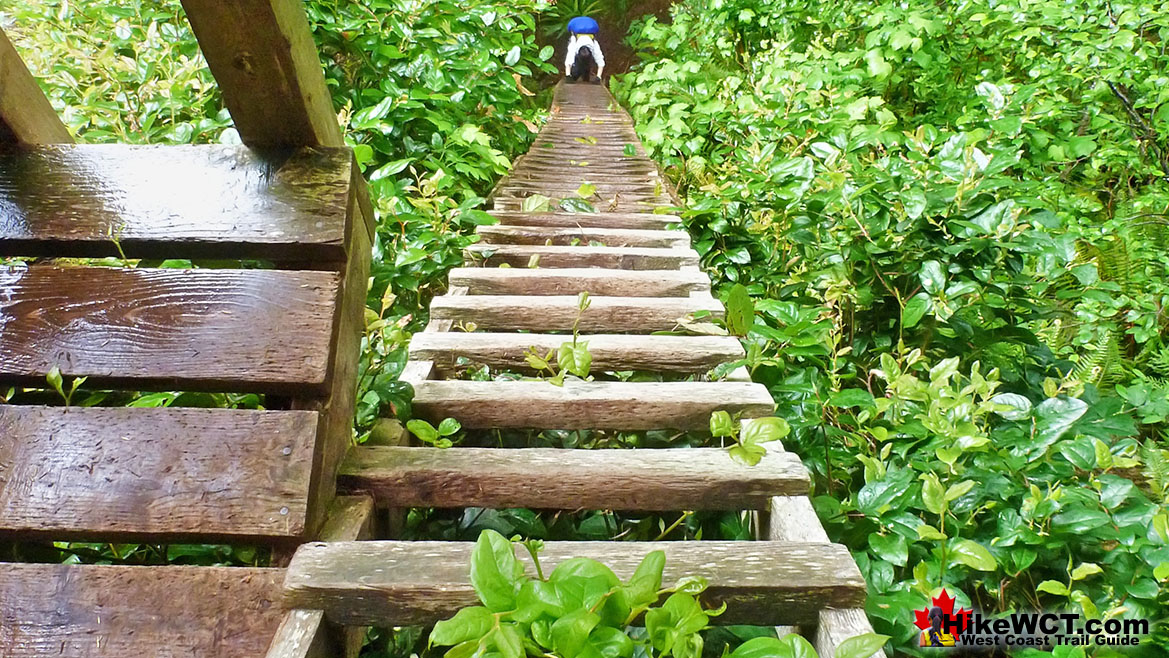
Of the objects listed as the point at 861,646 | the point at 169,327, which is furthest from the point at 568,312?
the point at 861,646

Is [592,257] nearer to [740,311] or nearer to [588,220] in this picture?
[588,220]

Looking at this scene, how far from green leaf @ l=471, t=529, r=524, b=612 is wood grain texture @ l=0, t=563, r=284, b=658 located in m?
0.41

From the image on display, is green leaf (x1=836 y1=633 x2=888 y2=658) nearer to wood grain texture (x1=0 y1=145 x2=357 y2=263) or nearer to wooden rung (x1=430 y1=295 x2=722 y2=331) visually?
wood grain texture (x1=0 y1=145 x2=357 y2=263)

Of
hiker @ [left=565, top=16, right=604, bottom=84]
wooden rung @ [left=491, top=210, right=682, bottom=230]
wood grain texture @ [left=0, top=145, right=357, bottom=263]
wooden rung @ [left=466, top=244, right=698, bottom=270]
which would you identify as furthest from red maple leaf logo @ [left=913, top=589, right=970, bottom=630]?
hiker @ [left=565, top=16, right=604, bottom=84]

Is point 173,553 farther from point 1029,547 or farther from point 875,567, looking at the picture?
Result: point 1029,547

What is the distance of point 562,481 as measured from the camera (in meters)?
1.18

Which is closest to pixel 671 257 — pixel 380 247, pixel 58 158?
pixel 380 247

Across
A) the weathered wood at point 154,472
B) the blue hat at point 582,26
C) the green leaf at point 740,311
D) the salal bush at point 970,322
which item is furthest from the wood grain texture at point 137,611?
the blue hat at point 582,26

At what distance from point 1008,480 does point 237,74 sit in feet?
5.69

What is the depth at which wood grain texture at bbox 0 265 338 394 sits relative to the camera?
104cm

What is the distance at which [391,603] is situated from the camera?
90 centimetres

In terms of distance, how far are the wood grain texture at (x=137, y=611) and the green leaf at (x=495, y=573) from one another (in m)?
0.41

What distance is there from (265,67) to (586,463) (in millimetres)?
966

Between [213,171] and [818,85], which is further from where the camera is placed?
[818,85]
